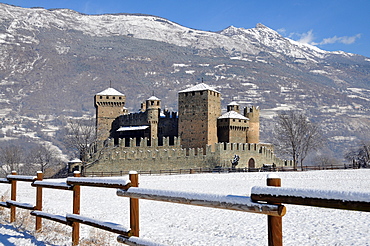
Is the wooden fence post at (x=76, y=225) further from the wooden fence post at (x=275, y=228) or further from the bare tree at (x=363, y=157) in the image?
A: the bare tree at (x=363, y=157)

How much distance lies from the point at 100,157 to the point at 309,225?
121ft

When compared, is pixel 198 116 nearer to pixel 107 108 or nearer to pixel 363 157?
pixel 107 108

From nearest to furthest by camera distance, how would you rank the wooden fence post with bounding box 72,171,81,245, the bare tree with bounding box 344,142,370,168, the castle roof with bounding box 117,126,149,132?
the wooden fence post with bounding box 72,171,81,245, the bare tree with bounding box 344,142,370,168, the castle roof with bounding box 117,126,149,132

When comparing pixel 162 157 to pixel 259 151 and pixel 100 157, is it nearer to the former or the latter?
pixel 100 157

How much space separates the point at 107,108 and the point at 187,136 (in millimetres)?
17884

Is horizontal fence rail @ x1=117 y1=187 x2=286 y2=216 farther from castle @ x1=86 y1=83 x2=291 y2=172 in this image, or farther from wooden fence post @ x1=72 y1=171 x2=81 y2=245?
castle @ x1=86 y1=83 x2=291 y2=172

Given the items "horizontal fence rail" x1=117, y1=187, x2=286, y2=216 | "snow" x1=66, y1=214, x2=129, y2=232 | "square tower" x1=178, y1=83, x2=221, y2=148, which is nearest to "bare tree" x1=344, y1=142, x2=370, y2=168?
"square tower" x1=178, y1=83, x2=221, y2=148

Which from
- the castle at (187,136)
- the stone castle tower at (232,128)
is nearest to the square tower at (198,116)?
the castle at (187,136)

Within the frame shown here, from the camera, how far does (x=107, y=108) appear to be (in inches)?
2547

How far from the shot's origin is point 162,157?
47219 mm

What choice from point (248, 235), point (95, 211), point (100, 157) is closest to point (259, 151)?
point (100, 157)

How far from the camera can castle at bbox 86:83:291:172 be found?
47031 mm

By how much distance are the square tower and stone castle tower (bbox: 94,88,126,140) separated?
A: 1550cm

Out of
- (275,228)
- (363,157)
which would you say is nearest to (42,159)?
(363,157)
